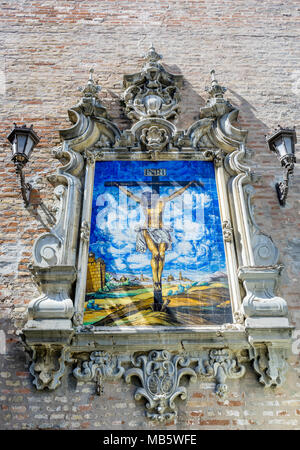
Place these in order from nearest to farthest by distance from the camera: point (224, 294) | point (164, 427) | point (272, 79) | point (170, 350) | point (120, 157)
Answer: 1. point (164, 427)
2. point (170, 350)
3. point (224, 294)
4. point (120, 157)
5. point (272, 79)

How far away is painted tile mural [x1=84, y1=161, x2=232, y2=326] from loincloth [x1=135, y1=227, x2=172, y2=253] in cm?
1

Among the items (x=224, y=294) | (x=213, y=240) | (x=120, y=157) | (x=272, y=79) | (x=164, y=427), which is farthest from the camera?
(x=272, y=79)

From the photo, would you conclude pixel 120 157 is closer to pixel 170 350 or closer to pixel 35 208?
pixel 35 208

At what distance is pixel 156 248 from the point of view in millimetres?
5465

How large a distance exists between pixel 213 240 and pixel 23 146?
→ 2316 millimetres

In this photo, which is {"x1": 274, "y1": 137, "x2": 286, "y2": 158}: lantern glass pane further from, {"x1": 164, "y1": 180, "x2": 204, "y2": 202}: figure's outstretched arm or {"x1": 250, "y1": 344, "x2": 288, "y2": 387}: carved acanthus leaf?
{"x1": 250, "y1": 344, "x2": 288, "y2": 387}: carved acanthus leaf

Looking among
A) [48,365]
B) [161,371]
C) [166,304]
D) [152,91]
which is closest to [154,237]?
[166,304]

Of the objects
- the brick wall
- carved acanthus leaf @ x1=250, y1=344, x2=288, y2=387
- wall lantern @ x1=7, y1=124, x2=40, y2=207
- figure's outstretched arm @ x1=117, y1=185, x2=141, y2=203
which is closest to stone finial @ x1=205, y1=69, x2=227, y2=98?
the brick wall

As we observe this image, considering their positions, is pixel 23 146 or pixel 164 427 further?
pixel 23 146

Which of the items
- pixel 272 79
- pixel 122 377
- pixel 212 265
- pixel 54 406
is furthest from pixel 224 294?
pixel 272 79

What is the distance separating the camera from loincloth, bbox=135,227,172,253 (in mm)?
5477

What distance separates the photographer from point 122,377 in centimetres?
460

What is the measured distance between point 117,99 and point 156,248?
2512 millimetres

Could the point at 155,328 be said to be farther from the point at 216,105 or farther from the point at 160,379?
the point at 216,105
